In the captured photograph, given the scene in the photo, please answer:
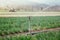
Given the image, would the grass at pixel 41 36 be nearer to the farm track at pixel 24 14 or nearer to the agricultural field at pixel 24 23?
the agricultural field at pixel 24 23

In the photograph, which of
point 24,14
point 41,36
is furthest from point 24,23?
point 41,36

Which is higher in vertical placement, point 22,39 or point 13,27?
point 13,27

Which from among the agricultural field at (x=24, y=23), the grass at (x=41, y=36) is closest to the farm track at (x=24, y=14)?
the agricultural field at (x=24, y=23)

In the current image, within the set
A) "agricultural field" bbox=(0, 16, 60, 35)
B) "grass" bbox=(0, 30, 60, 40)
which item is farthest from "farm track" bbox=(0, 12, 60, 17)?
"grass" bbox=(0, 30, 60, 40)

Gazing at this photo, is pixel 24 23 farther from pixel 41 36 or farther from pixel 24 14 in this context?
pixel 41 36

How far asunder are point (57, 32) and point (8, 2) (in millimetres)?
867

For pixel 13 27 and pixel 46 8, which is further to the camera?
pixel 46 8

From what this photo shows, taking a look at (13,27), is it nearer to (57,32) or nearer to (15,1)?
(15,1)

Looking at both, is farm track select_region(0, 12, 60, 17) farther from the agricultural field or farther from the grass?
the grass

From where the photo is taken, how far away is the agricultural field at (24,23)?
2.31 m

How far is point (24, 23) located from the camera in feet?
8.03

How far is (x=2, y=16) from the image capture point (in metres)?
2.33

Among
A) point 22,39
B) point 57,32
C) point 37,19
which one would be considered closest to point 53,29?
point 57,32

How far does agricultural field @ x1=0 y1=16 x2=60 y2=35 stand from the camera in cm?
231
